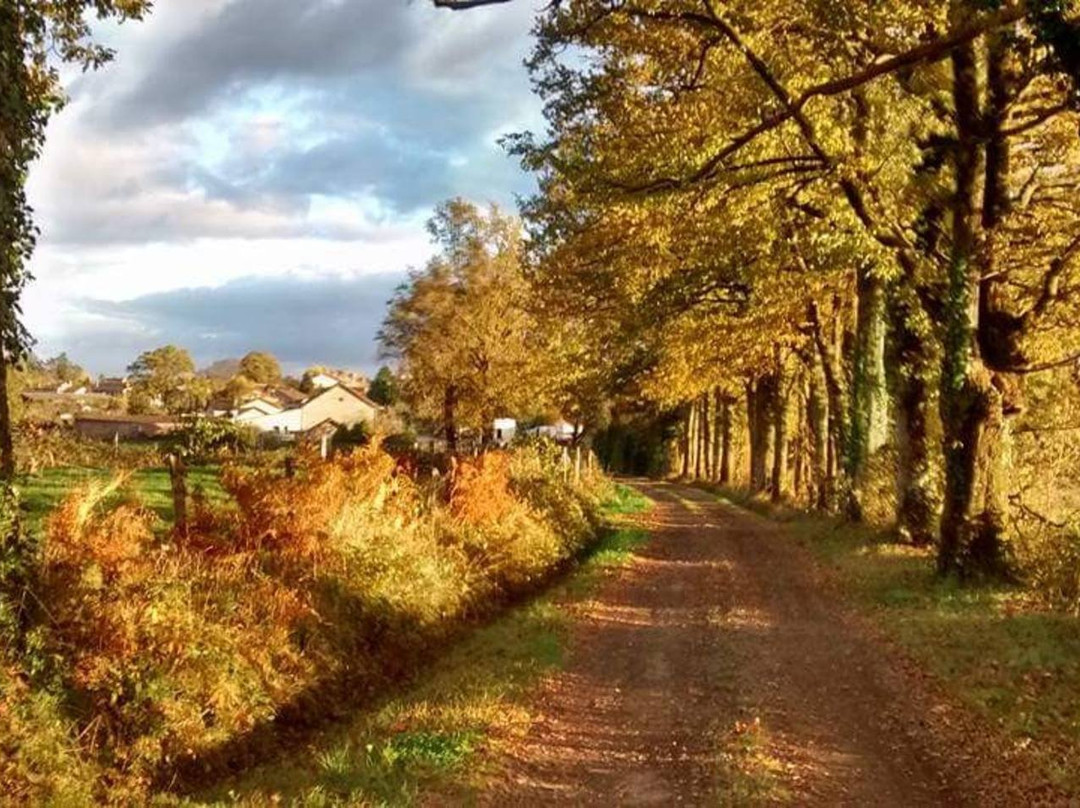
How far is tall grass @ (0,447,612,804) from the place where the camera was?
8766 millimetres

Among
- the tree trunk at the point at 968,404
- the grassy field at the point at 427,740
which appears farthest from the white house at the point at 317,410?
the grassy field at the point at 427,740

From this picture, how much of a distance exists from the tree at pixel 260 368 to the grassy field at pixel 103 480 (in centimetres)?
13079

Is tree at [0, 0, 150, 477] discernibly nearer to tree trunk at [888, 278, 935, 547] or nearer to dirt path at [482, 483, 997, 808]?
dirt path at [482, 483, 997, 808]

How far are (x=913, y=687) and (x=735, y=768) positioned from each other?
3.73m

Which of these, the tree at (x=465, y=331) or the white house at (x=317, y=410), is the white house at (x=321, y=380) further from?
the tree at (x=465, y=331)

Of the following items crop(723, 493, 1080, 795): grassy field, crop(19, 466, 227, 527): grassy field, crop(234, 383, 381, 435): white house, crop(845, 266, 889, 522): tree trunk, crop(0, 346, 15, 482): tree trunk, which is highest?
crop(234, 383, 381, 435): white house

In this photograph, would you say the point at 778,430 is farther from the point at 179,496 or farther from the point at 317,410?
the point at 317,410

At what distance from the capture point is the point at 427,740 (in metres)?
8.55

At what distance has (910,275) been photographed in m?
19.3

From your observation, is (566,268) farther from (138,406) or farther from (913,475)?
(138,406)

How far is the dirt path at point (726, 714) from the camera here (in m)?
7.80

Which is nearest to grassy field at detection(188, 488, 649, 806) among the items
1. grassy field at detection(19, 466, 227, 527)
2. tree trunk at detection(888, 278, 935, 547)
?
grassy field at detection(19, 466, 227, 527)

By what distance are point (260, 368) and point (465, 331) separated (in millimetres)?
132079

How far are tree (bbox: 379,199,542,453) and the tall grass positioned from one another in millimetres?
27438
